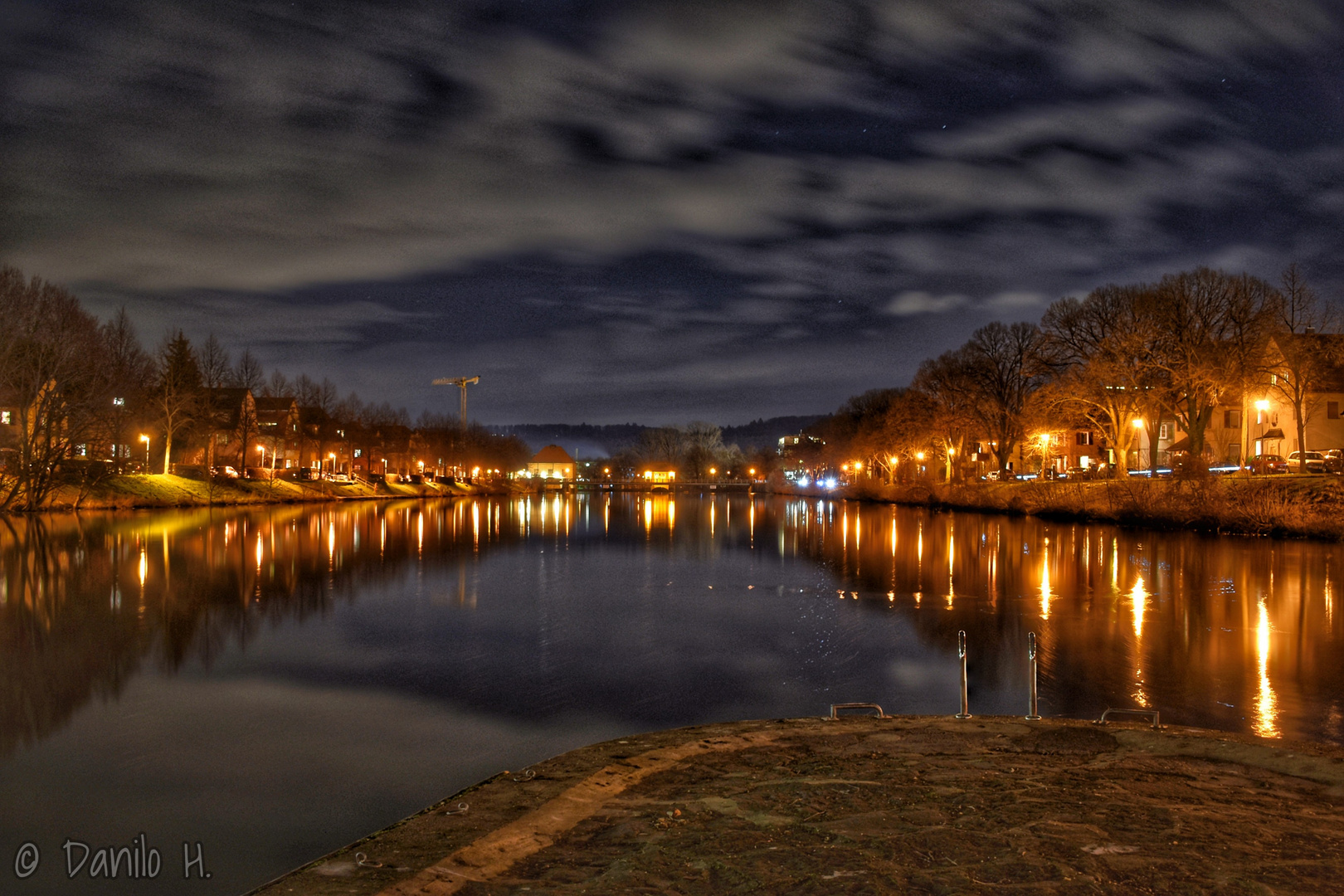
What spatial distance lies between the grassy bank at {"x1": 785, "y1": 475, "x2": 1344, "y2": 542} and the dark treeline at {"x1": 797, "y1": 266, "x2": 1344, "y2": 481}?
2744 mm

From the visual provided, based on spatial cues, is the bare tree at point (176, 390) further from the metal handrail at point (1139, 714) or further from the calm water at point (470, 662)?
the metal handrail at point (1139, 714)

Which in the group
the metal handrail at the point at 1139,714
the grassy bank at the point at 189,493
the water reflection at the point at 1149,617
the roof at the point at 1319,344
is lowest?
the water reflection at the point at 1149,617

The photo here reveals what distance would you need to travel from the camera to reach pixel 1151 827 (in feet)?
20.7

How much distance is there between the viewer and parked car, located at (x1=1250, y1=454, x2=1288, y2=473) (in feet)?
178

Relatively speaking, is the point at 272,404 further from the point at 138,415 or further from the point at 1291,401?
the point at 1291,401

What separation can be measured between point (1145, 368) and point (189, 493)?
66383mm

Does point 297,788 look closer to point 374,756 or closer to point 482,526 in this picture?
point 374,756

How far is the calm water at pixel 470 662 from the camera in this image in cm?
830

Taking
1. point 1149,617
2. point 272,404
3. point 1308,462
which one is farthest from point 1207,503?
point 272,404

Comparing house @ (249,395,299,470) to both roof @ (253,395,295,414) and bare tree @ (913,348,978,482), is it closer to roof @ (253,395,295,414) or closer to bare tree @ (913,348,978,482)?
roof @ (253,395,295,414)

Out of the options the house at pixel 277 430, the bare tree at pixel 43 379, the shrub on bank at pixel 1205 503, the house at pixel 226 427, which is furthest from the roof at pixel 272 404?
the shrub on bank at pixel 1205 503

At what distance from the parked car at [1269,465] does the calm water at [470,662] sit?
86.8 feet

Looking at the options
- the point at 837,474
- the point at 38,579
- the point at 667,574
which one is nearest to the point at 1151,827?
the point at 667,574

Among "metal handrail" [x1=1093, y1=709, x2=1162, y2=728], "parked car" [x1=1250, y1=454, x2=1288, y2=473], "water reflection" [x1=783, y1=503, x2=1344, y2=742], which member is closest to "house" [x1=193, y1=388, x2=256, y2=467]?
"water reflection" [x1=783, y1=503, x2=1344, y2=742]
